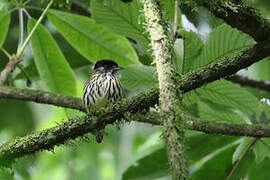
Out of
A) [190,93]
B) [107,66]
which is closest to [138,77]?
[190,93]

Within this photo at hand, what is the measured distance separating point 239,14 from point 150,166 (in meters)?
1.71

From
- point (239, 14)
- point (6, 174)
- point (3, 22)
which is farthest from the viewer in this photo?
point (3, 22)

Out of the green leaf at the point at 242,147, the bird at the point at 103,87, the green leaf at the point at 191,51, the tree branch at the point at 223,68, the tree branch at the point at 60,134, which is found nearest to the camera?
the tree branch at the point at 223,68

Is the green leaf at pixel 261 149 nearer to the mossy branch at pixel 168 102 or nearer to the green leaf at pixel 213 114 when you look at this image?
the green leaf at pixel 213 114

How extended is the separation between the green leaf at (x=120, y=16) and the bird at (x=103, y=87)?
2.32ft

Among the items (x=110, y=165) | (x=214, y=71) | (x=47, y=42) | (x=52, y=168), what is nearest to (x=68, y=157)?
(x=52, y=168)

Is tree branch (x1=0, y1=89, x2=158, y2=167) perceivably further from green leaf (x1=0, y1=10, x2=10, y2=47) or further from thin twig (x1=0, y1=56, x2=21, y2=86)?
green leaf (x1=0, y1=10, x2=10, y2=47)

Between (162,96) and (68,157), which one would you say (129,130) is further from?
(162,96)

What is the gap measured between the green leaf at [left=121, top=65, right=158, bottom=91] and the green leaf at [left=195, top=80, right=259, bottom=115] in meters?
0.27

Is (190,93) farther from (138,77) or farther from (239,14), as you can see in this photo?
(239,14)

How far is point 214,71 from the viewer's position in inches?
75.7

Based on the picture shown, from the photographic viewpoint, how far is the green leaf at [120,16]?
289cm

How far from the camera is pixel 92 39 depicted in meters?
3.60

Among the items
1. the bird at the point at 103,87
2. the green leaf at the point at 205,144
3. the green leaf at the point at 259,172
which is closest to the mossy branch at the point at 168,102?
the green leaf at the point at 205,144
